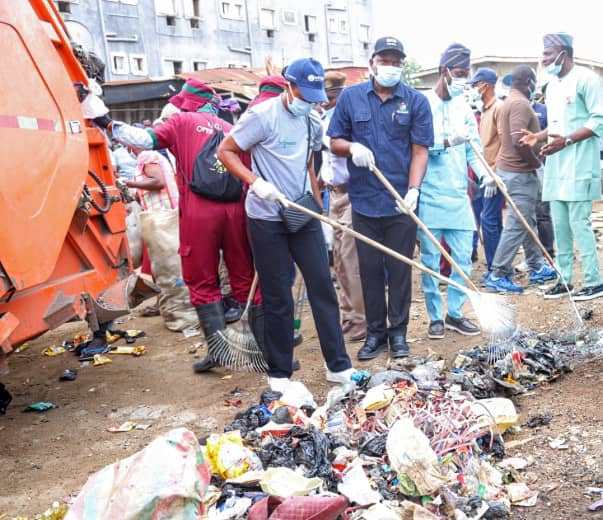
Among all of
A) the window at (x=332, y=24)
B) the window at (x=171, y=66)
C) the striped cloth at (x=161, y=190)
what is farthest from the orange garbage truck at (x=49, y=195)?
the window at (x=332, y=24)

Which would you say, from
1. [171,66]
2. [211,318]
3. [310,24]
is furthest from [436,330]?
[310,24]

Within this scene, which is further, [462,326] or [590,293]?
[590,293]

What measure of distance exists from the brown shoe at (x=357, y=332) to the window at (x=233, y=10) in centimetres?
2803

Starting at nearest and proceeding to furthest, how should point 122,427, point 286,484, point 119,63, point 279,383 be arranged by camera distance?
point 286,484 → point 122,427 → point 279,383 → point 119,63

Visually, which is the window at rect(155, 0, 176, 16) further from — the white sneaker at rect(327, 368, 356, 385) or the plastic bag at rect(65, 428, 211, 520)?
the plastic bag at rect(65, 428, 211, 520)

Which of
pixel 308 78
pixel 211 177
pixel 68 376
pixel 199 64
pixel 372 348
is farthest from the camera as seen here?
pixel 199 64

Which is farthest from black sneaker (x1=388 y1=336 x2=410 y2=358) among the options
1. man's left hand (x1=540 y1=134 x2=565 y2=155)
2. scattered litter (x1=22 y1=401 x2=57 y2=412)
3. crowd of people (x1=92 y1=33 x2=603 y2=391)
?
scattered litter (x1=22 y1=401 x2=57 y2=412)

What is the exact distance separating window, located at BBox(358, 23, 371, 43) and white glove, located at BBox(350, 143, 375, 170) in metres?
36.3

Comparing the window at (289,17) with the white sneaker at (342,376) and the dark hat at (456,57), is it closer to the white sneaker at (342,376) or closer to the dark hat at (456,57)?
the dark hat at (456,57)

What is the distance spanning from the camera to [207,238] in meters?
4.84

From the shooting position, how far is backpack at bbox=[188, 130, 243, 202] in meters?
4.74

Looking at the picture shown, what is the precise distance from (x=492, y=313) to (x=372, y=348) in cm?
109

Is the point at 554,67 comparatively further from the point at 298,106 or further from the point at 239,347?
the point at 239,347

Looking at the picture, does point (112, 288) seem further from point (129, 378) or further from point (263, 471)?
point (263, 471)
